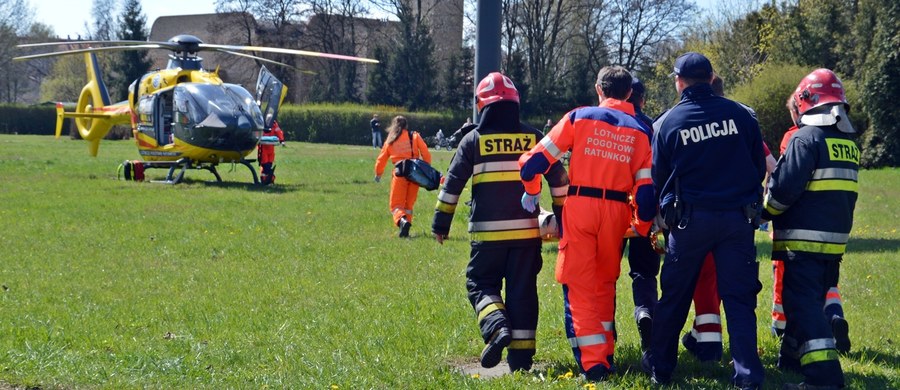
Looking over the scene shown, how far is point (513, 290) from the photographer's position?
6801 millimetres

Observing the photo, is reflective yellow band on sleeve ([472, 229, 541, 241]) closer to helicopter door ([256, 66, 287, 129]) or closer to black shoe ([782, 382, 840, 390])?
black shoe ([782, 382, 840, 390])

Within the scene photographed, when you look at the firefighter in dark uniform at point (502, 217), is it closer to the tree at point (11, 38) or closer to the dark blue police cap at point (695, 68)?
the dark blue police cap at point (695, 68)

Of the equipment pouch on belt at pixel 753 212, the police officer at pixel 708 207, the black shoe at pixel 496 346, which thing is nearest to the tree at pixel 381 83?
the black shoe at pixel 496 346

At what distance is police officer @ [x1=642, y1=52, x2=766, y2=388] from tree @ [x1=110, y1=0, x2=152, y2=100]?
6288cm

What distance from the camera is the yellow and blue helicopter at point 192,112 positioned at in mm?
23469

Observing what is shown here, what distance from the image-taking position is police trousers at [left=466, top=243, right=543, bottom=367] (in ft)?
22.1

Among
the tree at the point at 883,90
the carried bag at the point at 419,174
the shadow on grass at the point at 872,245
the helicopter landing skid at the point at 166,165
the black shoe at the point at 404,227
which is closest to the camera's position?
the carried bag at the point at 419,174

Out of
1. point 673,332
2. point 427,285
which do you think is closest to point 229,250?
point 427,285

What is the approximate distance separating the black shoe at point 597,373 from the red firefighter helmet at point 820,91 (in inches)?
89.4

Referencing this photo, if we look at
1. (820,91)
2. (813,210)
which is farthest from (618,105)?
(813,210)

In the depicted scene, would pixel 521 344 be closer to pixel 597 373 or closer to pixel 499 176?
pixel 597 373

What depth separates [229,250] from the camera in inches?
506

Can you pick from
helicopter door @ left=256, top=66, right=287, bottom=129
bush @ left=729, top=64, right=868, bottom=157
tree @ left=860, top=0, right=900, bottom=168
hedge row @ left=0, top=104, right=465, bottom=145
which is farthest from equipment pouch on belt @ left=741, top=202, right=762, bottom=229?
hedge row @ left=0, top=104, right=465, bottom=145

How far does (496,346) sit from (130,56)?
63700mm
